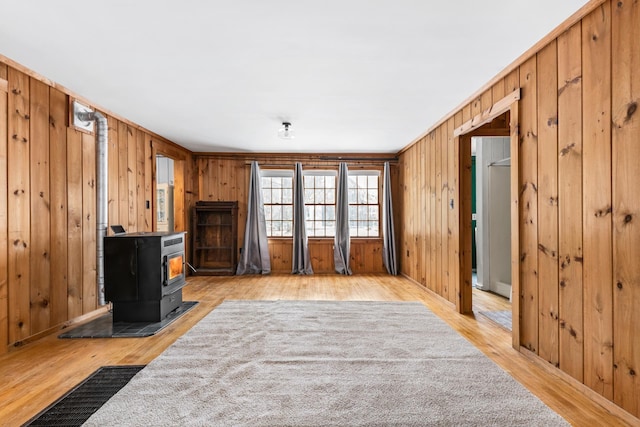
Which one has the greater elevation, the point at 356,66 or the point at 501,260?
the point at 356,66

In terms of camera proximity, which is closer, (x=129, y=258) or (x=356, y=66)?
(x=356, y=66)

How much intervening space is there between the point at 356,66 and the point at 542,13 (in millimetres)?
1334

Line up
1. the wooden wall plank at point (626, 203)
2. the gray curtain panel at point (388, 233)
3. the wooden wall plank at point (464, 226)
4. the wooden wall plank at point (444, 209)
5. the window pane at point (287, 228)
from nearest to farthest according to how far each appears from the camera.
A: 1. the wooden wall plank at point (626, 203)
2. the wooden wall plank at point (464, 226)
3. the wooden wall plank at point (444, 209)
4. the gray curtain panel at point (388, 233)
5. the window pane at point (287, 228)

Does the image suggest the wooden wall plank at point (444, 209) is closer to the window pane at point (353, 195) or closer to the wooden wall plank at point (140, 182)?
the window pane at point (353, 195)

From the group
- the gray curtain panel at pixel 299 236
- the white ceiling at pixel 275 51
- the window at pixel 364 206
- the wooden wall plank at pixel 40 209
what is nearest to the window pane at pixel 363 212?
the window at pixel 364 206

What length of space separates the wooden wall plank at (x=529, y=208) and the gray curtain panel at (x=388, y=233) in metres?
3.89

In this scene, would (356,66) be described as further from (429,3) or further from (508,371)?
(508,371)

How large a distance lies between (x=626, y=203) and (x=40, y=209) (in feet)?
14.7

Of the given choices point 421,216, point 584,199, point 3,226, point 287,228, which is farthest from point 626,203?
point 287,228

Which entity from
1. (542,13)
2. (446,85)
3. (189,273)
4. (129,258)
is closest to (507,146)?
(446,85)

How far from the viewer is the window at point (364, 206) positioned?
23.5 feet

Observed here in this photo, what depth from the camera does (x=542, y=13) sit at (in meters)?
2.17

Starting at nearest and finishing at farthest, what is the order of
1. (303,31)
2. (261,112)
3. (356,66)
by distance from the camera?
1. (303,31)
2. (356,66)
3. (261,112)

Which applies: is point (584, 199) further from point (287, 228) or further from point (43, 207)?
point (287, 228)
